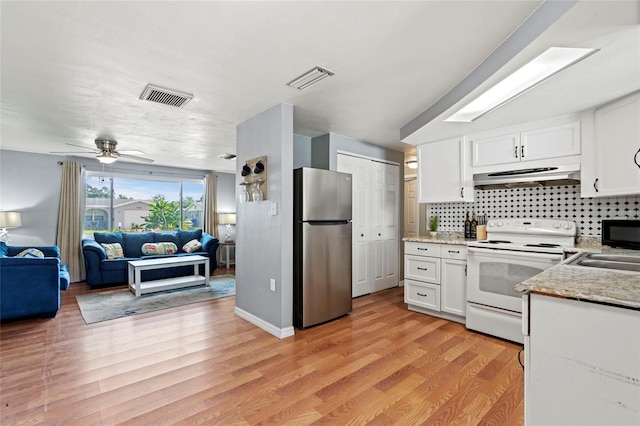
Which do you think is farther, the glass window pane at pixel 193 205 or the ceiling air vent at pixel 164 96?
the glass window pane at pixel 193 205

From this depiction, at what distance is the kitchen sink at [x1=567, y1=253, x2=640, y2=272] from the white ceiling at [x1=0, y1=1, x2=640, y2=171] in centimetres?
118

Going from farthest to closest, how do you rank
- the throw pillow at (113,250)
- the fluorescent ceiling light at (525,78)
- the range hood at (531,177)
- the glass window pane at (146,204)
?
the glass window pane at (146,204), the throw pillow at (113,250), the range hood at (531,177), the fluorescent ceiling light at (525,78)

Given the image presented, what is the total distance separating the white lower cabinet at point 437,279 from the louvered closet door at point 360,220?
2.57ft

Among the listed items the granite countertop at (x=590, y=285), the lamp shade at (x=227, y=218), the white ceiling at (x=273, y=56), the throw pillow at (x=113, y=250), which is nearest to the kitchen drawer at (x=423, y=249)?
the white ceiling at (x=273, y=56)

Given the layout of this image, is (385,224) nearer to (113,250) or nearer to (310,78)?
(310,78)

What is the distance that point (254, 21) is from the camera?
5.82 ft

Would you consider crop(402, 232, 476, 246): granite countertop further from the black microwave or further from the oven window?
the black microwave

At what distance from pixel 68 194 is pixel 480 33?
22.2 feet

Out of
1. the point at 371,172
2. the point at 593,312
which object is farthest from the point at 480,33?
the point at 371,172

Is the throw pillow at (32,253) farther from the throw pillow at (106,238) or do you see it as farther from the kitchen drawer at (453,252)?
the kitchen drawer at (453,252)

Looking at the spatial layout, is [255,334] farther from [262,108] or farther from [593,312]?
[593,312]

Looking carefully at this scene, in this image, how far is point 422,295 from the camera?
363 centimetres

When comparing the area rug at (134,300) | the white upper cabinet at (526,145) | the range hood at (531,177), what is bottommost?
the area rug at (134,300)

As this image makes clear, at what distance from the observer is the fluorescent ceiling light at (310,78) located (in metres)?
2.38
